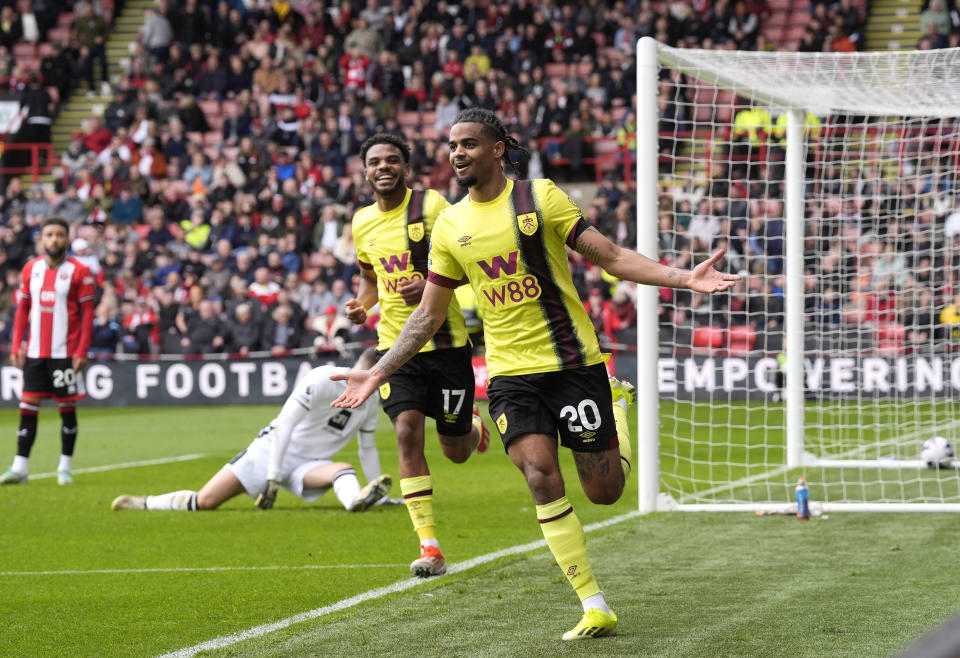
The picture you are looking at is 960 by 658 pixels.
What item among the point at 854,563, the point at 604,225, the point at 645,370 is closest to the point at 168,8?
the point at 604,225

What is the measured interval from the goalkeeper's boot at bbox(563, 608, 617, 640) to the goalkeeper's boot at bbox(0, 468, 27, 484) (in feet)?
25.8

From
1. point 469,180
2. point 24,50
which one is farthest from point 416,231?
point 24,50

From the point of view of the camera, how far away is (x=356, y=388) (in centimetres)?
536

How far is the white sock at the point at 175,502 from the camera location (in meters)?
9.75

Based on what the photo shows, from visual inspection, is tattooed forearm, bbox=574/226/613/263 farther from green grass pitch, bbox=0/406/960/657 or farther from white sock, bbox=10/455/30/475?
white sock, bbox=10/455/30/475

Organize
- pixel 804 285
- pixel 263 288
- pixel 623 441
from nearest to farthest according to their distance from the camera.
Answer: pixel 623 441, pixel 804 285, pixel 263 288

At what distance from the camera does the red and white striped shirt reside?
1189cm

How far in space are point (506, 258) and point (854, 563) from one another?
292 cm

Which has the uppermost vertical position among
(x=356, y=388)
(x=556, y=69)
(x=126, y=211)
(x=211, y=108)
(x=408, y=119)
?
(x=556, y=69)

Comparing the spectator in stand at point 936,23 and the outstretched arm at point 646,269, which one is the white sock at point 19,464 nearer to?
the outstretched arm at point 646,269

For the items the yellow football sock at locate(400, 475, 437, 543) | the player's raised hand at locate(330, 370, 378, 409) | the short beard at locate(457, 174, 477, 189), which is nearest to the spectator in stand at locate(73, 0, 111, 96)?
the yellow football sock at locate(400, 475, 437, 543)

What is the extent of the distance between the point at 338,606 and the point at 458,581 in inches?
30.8

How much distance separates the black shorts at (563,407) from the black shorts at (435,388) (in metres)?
1.71

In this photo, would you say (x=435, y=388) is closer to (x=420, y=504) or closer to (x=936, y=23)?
(x=420, y=504)
